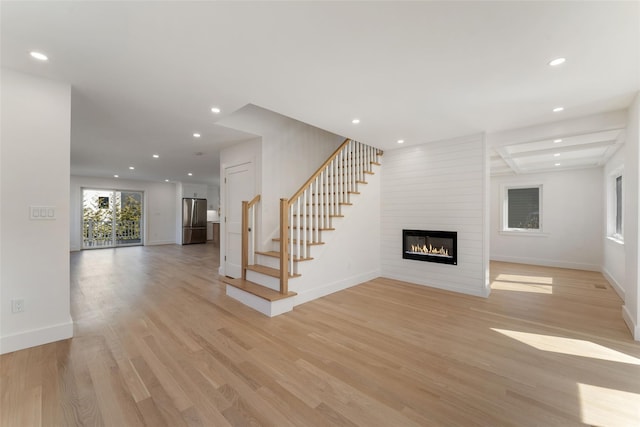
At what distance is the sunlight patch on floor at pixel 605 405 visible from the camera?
63.2 inches

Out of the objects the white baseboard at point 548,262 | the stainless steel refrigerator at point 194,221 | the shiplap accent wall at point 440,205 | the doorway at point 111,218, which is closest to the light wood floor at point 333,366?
the shiplap accent wall at point 440,205

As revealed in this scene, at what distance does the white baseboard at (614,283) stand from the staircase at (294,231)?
14.8 feet

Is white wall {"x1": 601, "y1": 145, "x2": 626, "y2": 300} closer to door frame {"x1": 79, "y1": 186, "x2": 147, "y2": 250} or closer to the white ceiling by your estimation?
the white ceiling

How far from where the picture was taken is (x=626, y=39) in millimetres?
1869

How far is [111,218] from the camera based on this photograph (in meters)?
9.39

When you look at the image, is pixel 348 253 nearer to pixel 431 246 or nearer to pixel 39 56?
pixel 431 246

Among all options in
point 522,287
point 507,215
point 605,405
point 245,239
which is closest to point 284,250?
point 245,239

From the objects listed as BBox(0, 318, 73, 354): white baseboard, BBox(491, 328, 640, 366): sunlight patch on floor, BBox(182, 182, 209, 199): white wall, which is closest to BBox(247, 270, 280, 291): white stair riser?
BBox(0, 318, 73, 354): white baseboard

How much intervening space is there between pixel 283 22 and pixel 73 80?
2.43m

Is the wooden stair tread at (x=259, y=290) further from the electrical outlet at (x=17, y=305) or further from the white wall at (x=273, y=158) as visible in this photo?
the electrical outlet at (x=17, y=305)

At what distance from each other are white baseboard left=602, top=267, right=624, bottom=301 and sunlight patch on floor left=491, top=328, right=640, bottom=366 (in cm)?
251

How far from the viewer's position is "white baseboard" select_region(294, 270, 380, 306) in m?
3.70

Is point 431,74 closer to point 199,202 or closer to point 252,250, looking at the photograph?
point 252,250

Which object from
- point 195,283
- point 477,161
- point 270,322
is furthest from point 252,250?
point 477,161
